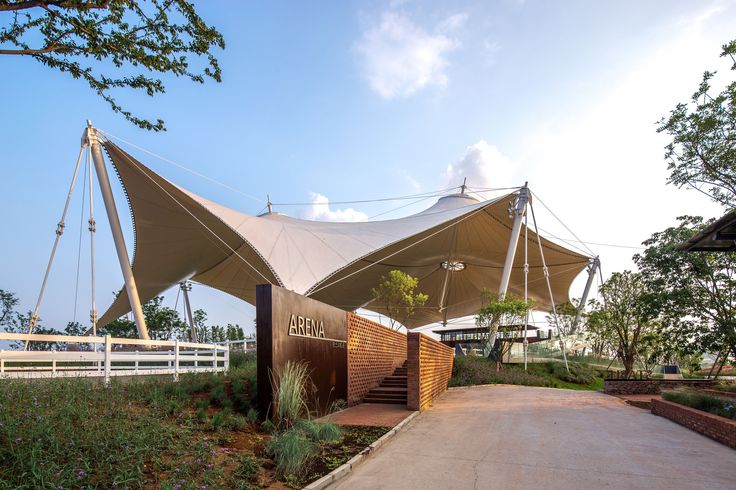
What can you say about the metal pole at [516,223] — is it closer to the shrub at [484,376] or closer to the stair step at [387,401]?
the shrub at [484,376]

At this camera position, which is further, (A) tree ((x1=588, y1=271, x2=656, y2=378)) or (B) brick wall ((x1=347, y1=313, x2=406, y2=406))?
(A) tree ((x1=588, y1=271, x2=656, y2=378))

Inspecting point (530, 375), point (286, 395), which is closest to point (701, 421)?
point (286, 395)

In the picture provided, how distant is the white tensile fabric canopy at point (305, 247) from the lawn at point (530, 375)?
919 centimetres

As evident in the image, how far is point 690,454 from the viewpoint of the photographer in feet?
25.4

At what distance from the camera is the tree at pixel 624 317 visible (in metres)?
21.4

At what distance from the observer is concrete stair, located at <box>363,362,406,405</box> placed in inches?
525

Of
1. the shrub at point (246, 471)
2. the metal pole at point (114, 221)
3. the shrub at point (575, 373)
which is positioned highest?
the metal pole at point (114, 221)

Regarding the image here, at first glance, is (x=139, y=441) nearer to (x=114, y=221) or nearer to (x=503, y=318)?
(x=114, y=221)

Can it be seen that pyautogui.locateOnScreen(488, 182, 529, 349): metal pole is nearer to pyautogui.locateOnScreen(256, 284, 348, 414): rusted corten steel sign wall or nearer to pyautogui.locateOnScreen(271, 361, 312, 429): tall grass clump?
pyautogui.locateOnScreen(256, 284, 348, 414): rusted corten steel sign wall

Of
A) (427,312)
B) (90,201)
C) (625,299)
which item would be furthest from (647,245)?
(427,312)

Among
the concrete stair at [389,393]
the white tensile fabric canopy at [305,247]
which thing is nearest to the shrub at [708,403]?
the concrete stair at [389,393]

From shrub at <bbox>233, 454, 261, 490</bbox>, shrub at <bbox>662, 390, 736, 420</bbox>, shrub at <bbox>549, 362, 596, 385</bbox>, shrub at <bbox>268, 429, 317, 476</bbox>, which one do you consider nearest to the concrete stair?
shrub at <bbox>268, 429, 317, 476</bbox>

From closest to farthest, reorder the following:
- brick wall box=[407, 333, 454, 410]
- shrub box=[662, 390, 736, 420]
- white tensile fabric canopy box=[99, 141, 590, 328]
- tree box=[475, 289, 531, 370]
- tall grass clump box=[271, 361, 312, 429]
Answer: tall grass clump box=[271, 361, 312, 429]
shrub box=[662, 390, 736, 420]
brick wall box=[407, 333, 454, 410]
white tensile fabric canopy box=[99, 141, 590, 328]
tree box=[475, 289, 531, 370]

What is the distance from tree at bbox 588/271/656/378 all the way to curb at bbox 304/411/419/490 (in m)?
16.4
